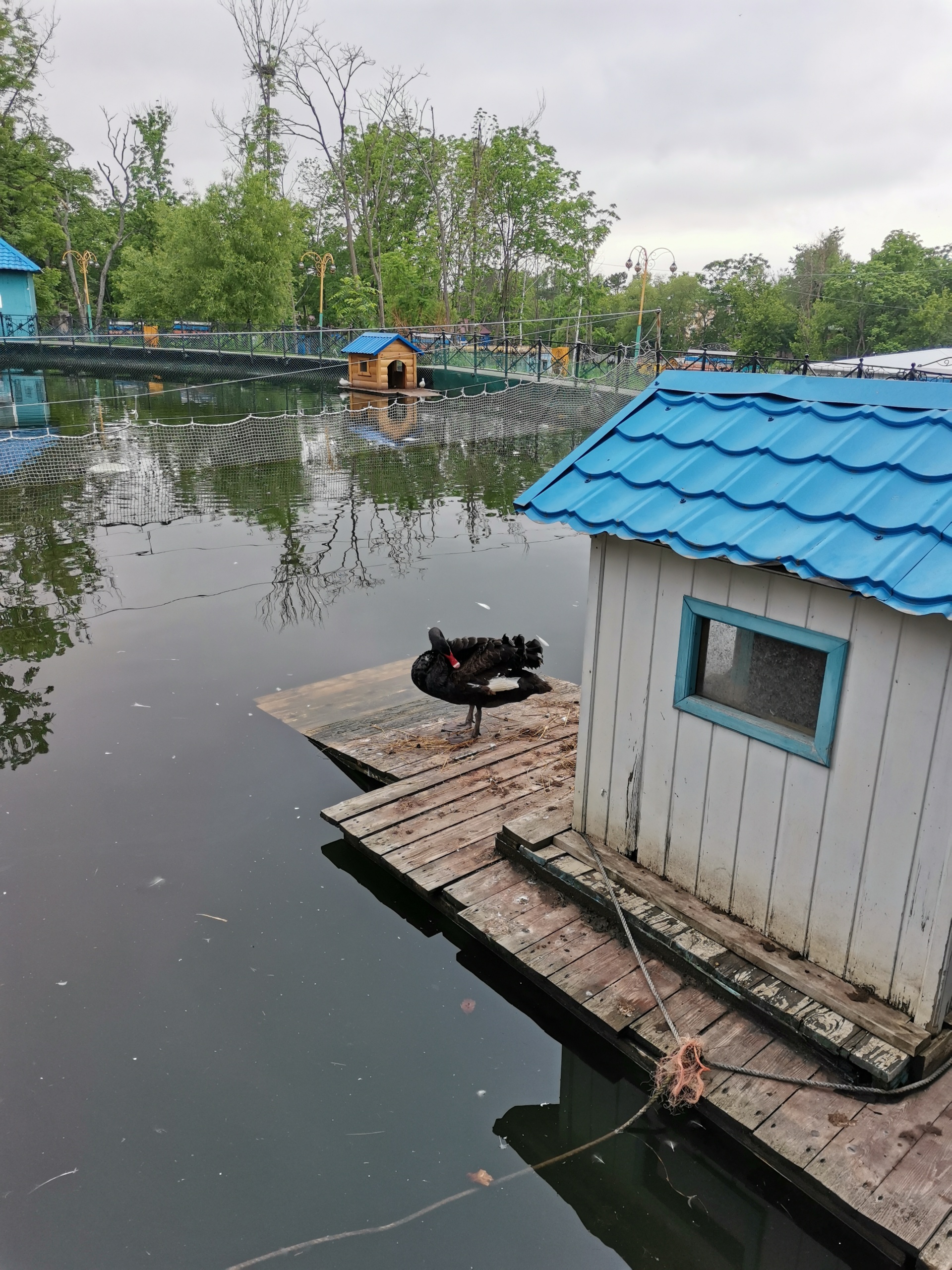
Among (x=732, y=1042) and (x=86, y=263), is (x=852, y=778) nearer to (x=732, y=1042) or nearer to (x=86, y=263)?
(x=732, y=1042)

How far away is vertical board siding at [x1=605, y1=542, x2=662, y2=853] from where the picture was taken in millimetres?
4164

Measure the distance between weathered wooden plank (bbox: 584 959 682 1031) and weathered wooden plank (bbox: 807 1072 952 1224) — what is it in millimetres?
920

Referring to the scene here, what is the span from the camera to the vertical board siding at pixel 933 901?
3197 mm

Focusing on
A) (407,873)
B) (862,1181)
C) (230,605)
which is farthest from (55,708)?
(862,1181)

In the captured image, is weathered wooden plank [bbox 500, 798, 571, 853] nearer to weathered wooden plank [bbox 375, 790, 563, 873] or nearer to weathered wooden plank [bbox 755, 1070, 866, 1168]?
weathered wooden plank [bbox 375, 790, 563, 873]

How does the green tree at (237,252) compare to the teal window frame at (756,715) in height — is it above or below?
above

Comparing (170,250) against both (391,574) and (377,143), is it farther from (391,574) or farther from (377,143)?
(391,574)

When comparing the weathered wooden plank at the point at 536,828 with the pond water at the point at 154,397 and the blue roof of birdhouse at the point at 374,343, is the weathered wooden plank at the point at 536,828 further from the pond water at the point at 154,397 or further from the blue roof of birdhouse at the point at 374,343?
the blue roof of birdhouse at the point at 374,343

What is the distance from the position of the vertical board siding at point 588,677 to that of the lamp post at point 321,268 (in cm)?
3316

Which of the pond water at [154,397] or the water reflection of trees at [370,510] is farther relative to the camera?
the pond water at [154,397]

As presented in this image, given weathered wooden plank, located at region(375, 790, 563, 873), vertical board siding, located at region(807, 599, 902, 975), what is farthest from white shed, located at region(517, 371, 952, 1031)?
weathered wooden plank, located at region(375, 790, 563, 873)

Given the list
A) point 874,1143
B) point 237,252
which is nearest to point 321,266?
point 237,252

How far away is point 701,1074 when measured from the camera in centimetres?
353

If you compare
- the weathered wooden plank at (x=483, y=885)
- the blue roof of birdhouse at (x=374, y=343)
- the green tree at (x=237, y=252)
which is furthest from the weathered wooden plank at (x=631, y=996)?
the green tree at (x=237, y=252)
